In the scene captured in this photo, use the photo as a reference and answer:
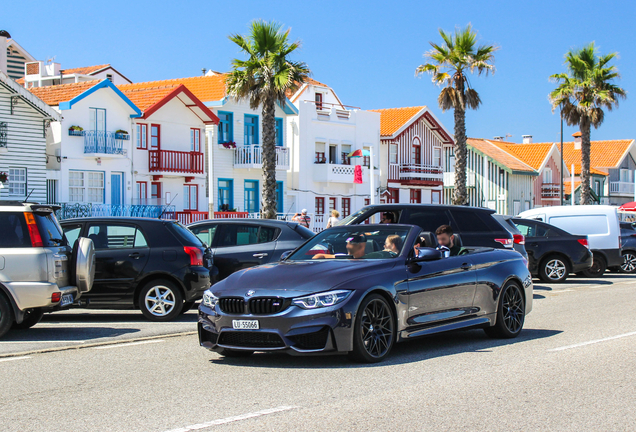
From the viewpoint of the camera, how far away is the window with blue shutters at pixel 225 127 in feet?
142

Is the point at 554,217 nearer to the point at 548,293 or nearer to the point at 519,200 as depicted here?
the point at 548,293

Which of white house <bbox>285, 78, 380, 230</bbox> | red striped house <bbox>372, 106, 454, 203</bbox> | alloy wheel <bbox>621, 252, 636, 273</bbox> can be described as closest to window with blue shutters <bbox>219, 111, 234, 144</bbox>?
white house <bbox>285, 78, 380, 230</bbox>

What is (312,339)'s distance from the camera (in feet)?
26.5

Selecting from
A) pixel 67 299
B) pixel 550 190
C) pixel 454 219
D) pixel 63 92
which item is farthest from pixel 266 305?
pixel 550 190

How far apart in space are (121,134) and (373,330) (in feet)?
99.9

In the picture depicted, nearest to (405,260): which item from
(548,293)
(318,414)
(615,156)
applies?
(318,414)

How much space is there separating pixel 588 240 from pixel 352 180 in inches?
1032

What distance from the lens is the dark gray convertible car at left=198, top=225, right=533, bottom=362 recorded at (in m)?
8.07

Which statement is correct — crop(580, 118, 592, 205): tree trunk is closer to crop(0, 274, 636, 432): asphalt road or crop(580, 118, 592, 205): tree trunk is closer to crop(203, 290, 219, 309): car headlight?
crop(0, 274, 636, 432): asphalt road

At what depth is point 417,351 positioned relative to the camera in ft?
31.2

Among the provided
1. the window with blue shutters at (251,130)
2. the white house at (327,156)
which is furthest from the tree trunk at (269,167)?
the white house at (327,156)

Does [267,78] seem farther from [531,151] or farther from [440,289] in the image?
[531,151]

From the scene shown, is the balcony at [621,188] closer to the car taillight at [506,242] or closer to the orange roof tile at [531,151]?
the orange roof tile at [531,151]

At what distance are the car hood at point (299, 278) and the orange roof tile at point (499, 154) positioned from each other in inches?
2272
